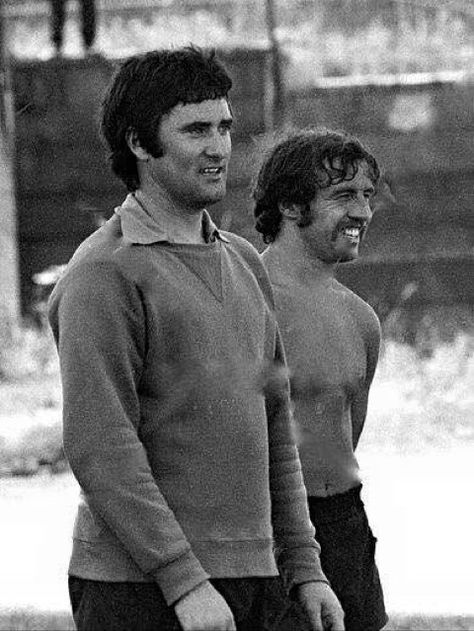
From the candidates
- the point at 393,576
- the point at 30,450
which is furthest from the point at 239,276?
the point at 30,450

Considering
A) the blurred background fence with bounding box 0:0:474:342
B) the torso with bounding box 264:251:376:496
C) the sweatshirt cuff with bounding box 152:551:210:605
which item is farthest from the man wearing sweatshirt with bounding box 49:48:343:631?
the blurred background fence with bounding box 0:0:474:342

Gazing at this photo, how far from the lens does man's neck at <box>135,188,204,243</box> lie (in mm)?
2697

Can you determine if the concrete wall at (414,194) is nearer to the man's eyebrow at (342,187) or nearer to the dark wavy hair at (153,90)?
the man's eyebrow at (342,187)

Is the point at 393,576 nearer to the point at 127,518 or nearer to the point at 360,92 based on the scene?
the point at 127,518

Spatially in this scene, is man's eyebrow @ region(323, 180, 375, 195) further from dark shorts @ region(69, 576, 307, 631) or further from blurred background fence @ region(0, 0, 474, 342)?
blurred background fence @ region(0, 0, 474, 342)

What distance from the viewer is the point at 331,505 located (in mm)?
3434

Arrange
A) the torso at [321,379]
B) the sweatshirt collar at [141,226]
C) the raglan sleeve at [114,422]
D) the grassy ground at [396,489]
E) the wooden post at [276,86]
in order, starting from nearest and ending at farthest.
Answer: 1. the raglan sleeve at [114,422]
2. the sweatshirt collar at [141,226]
3. the torso at [321,379]
4. the grassy ground at [396,489]
5. the wooden post at [276,86]

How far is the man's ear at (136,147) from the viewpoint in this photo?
273 cm

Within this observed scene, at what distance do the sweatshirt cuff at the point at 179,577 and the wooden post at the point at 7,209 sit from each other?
23.6 feet

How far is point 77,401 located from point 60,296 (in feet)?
0.57

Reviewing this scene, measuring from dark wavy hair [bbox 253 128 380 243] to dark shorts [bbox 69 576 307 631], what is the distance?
1.11 meters

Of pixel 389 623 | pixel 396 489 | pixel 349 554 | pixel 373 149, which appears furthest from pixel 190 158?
pixel 373 149

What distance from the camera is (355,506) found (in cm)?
348

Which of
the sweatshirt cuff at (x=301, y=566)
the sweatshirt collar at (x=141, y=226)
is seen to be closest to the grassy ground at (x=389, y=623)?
the sweatshirt cuff at (x=301, y=566)
